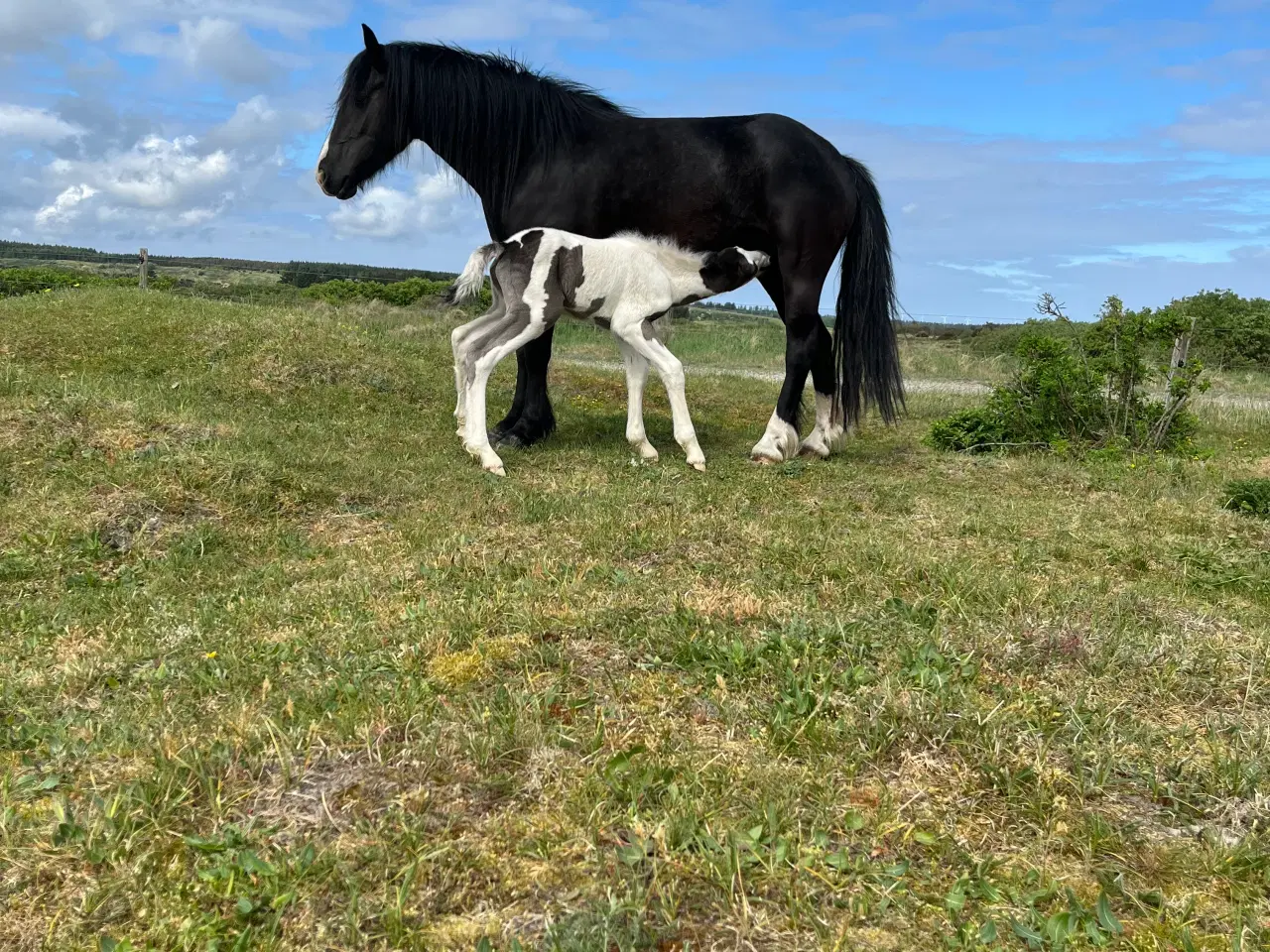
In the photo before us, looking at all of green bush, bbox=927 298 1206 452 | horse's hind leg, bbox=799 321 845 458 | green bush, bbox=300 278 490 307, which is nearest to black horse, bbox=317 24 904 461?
horse's hind leg, bbox=799 321 845 458

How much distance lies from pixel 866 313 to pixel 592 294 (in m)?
2.32

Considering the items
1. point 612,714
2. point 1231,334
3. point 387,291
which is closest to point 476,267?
point 612,714

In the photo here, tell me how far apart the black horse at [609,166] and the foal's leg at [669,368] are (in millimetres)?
646

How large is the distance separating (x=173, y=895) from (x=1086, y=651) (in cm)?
289

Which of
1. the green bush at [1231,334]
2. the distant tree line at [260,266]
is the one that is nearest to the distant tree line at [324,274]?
the distant tree line at [260,266]

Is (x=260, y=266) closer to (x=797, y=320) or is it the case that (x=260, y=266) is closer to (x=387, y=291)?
(x=387, y=291)

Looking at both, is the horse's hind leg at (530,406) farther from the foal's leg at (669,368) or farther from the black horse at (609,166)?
the foal's leg at (669,368)

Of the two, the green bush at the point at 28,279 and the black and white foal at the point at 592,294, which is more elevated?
the green bush at the point at 28,279

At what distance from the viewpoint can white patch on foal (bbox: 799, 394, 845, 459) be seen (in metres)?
7.47

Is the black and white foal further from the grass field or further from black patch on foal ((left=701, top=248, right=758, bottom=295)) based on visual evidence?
the grass field

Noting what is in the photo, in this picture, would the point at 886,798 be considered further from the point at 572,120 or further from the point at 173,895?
the point at 572,120

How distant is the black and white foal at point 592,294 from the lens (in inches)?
253

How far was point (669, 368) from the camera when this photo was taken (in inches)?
259

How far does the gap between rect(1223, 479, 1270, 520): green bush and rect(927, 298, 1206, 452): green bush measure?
195cm
